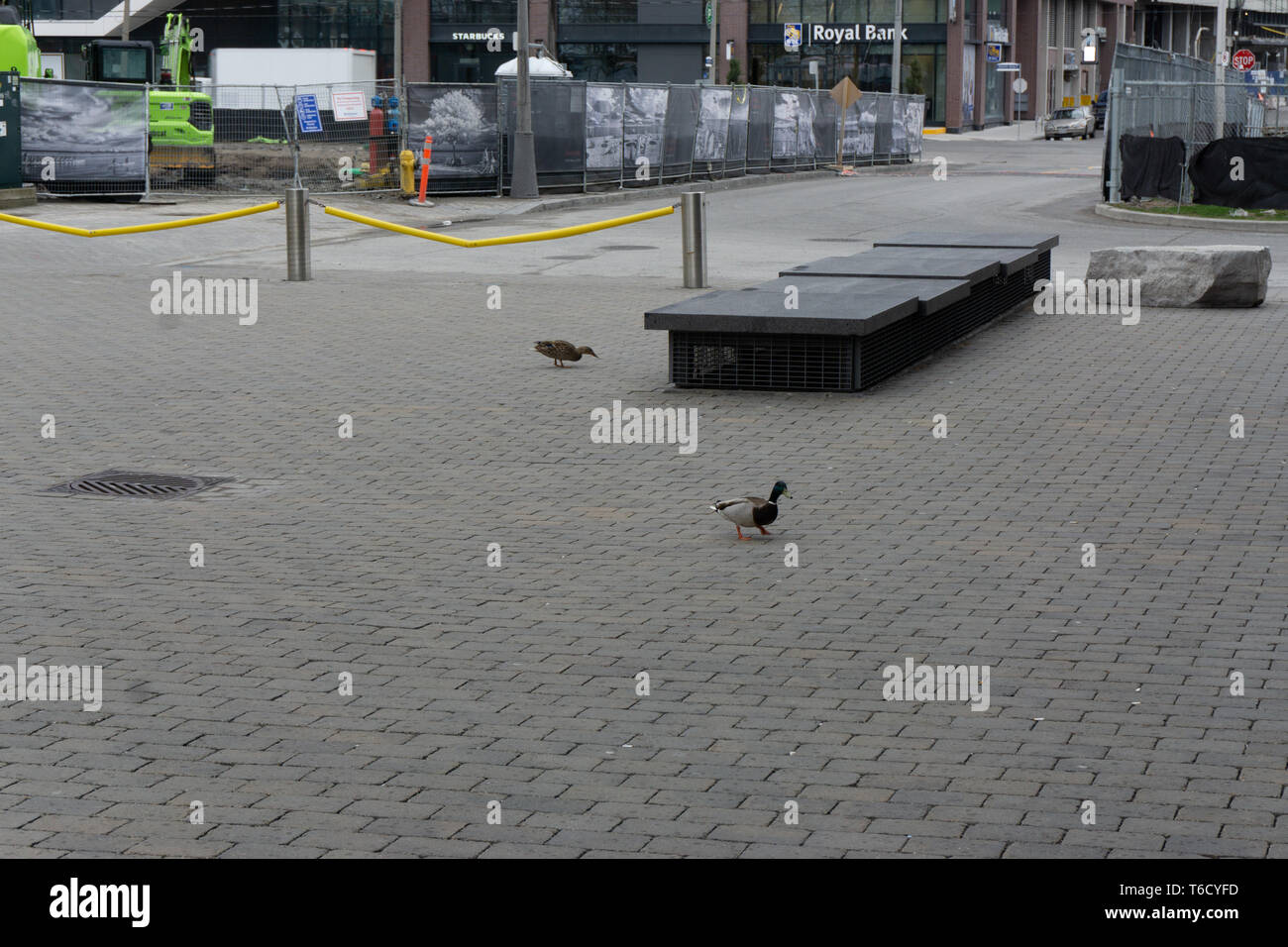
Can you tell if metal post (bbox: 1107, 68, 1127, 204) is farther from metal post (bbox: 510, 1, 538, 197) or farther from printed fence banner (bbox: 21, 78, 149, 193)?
printed fence banner (bbox: 21, 78, 149, 193)

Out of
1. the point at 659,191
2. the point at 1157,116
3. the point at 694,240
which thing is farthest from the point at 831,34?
the point at 694,240

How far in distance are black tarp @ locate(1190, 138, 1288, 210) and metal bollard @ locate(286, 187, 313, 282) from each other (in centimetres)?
1751

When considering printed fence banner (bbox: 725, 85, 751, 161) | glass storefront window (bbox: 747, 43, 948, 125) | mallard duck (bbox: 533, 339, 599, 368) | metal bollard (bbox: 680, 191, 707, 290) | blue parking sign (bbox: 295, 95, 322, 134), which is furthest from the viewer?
glass storefront window (bbox: 747, 43, 948, 125)

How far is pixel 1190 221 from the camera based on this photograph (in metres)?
30.1

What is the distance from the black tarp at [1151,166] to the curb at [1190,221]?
50.1 inches

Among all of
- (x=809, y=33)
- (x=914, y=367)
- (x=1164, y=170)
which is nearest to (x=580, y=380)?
(x=914, y=367)

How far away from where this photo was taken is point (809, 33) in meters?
81.2

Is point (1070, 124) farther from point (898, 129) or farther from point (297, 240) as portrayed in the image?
point (297, 240)

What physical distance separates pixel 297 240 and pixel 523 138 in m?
13.2

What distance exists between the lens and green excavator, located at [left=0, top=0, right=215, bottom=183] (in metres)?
35.0

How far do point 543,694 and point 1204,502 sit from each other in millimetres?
4687

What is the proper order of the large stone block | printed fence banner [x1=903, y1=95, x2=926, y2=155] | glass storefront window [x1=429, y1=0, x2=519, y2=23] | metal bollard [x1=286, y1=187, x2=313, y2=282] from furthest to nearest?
glass storefront window [x1=429, y1=0, x2=519, y2=23], printed fence banner [x1=903, y1=95, x2=926, y2=155], metal bollard [x1=286, y1=187, x2=313, y2=282], the large stone block

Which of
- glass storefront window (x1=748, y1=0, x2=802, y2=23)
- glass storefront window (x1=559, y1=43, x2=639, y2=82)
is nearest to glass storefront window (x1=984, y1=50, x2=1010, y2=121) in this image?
glass storefront window (x1=748, y1=0, x2=802, y2=23)
